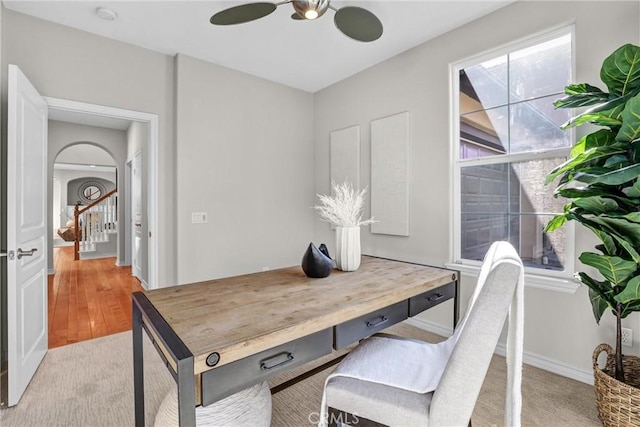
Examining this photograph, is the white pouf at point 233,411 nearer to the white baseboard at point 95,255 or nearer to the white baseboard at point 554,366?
the white baseboard at point 554,366

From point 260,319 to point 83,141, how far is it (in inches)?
246

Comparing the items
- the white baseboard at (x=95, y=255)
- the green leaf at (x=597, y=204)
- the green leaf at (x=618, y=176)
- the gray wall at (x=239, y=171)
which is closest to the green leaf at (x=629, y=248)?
the green leaf at (x=597, y=204)

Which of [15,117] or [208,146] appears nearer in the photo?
[15,117]

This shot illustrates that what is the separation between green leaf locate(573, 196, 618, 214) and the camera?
4.96ft

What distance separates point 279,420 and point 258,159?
279 cm

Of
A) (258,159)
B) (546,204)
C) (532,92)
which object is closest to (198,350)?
(546,204)

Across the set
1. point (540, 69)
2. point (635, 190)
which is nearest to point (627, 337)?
point (635, 190)

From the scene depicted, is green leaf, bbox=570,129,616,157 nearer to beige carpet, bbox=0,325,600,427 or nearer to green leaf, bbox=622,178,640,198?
green leaf, bbox=622,178,640,198

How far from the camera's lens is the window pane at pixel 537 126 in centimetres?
220

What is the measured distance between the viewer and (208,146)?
336 centimetres

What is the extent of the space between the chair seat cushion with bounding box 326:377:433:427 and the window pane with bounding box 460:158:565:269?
1750mm

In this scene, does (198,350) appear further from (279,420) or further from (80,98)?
(80,98)

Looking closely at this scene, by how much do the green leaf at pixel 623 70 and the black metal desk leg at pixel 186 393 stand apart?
224 centimetres

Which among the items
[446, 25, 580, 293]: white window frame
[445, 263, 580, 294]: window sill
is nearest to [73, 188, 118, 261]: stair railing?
[446, 25, 580, 293]: white window frame
